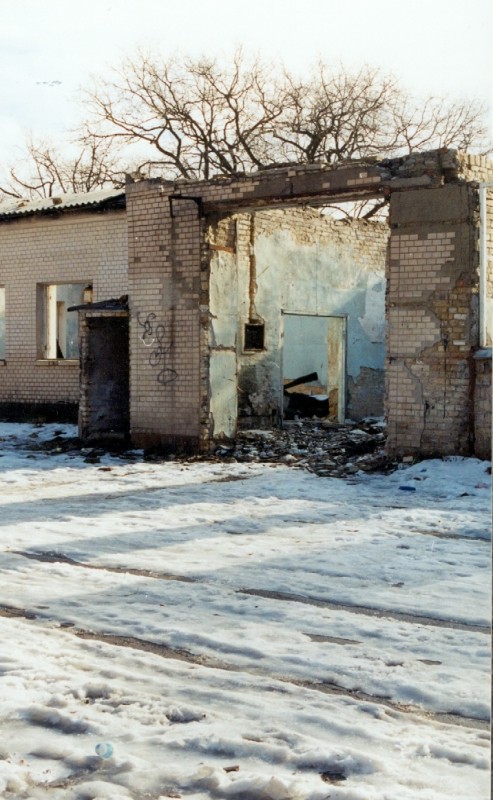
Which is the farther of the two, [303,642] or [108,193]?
[108,193]

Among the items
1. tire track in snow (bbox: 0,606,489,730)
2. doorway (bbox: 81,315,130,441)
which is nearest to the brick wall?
doorway (bbox: 81,315,130,441)

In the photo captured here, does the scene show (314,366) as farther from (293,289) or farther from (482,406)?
(482,406)

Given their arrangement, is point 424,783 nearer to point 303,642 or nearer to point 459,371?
point 303,642

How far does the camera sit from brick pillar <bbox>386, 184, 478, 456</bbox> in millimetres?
10391

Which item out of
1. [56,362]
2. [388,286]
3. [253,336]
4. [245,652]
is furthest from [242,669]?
[56,362]

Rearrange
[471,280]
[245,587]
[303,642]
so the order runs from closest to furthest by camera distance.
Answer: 1. [303,642]
2. [245,587]
3. [471,280]

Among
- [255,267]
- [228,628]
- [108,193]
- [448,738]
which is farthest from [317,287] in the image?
[448,738]

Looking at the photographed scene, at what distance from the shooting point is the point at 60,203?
16750mm

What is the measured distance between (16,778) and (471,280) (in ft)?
28.0

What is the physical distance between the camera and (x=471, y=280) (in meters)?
10.4

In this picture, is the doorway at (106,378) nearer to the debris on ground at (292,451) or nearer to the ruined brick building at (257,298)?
the ruined brick building at (257,298)

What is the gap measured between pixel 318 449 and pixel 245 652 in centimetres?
862

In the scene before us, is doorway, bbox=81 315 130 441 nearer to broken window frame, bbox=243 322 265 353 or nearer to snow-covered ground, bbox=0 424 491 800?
broken window frame, bbox=243 322 265 353

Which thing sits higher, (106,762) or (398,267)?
(398,267)
